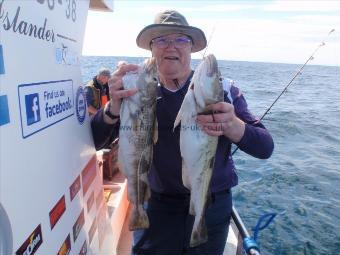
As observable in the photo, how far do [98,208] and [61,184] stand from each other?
1.05 metres

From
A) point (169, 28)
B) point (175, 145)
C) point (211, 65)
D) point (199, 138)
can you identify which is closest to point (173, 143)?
point (175, 145)

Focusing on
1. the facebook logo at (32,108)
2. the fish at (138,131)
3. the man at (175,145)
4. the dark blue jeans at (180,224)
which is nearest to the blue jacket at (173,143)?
the man at (175,145)

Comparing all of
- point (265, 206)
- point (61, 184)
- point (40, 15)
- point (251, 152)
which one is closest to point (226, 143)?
point (251, 152)

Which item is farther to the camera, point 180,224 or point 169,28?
point 180,224

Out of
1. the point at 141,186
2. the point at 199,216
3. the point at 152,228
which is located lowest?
the point at 152,228

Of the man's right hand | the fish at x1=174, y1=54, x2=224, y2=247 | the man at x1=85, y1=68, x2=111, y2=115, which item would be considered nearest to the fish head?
the fish at x1=174, y1=54, x2=224, y2=247

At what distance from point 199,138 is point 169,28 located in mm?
959

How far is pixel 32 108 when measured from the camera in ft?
5.43

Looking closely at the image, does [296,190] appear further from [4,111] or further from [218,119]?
[4,111]

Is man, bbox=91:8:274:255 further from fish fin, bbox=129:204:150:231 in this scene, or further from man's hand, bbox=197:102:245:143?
fish fin, bbox=129:204:150:231

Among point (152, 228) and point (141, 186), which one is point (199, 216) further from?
point (152, 228)

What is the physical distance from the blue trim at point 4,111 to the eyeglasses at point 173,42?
1.67 m

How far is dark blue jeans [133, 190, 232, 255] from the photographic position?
3.01 meters

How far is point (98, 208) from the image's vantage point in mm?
→ 3035
